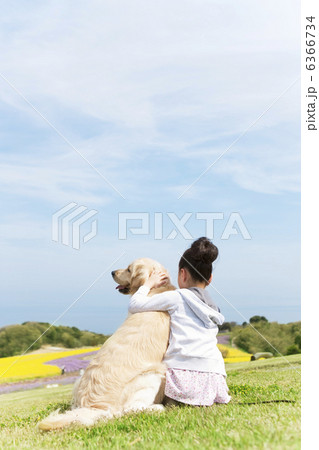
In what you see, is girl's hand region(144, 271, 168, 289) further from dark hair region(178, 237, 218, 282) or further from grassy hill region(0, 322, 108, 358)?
grassy hill region(0, 322, 108, 358)

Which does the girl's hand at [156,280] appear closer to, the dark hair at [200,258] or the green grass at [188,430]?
the dark hair at [200,258]

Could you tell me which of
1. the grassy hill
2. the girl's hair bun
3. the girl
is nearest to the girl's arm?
the girl

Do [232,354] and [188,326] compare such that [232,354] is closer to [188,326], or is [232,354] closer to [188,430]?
[188,326]

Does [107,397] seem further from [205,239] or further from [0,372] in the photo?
[0,372]

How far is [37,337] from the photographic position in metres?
10.3

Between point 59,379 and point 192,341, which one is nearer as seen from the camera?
point 192,341

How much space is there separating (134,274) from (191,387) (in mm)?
1409

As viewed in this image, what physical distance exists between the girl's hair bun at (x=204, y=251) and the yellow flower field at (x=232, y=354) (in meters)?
6.12

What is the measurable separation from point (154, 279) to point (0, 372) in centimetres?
651

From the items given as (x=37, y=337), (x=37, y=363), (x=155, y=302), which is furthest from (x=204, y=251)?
(x=37, y=363)

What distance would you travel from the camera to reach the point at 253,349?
1155 cm

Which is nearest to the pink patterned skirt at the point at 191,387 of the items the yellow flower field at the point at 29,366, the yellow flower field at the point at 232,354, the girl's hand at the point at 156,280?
the girl's hand at the point at 156,280

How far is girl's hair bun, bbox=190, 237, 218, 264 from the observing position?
5543 millimetres
